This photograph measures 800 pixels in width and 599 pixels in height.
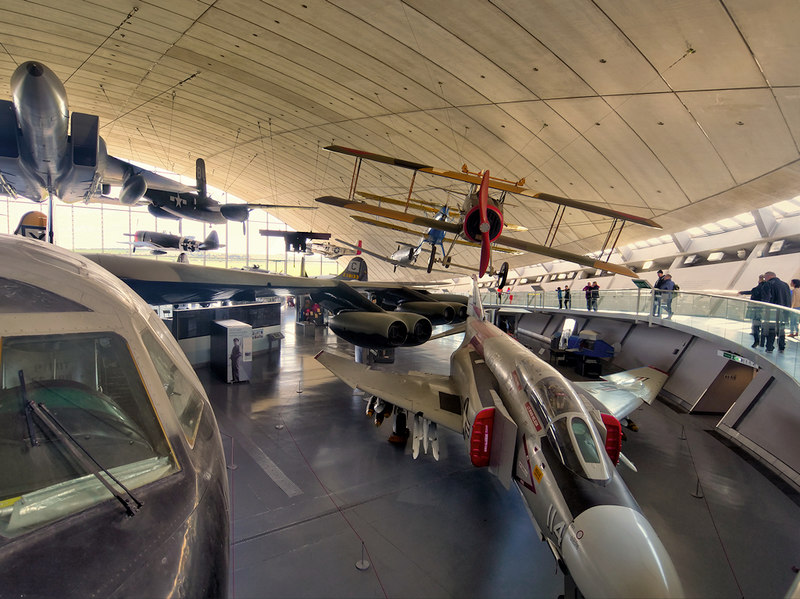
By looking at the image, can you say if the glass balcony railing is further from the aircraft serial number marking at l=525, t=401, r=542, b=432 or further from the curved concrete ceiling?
the curved concrete ceiling

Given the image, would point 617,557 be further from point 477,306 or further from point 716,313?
point 716,313

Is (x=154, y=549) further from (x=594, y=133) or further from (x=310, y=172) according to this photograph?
(x=310, y=172)

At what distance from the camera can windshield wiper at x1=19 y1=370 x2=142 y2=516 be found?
56.9 inches

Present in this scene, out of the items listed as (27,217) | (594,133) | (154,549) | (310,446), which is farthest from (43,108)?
(594,133)

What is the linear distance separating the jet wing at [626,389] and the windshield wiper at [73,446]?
6.46 meters

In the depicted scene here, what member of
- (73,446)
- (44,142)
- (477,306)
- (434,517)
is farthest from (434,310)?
(73,446)

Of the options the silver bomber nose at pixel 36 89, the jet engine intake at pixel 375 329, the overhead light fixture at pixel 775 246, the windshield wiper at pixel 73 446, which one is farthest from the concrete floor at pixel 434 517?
the overhead light fixture at pixel 775 246

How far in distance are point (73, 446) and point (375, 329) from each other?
6.96 meters

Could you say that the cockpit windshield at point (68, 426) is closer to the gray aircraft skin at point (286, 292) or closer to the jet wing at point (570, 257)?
the gray aircraft skin at point (286, 292)

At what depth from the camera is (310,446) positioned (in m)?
7.01

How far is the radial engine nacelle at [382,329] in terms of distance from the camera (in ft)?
27.8

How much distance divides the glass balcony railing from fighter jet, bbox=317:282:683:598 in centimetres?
Result: 236

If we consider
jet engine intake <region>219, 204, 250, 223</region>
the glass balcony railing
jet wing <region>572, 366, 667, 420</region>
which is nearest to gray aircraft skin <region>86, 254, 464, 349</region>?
jet wing <region>572, 366, 667, 420</region>

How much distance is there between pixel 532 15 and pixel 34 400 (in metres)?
10.3
